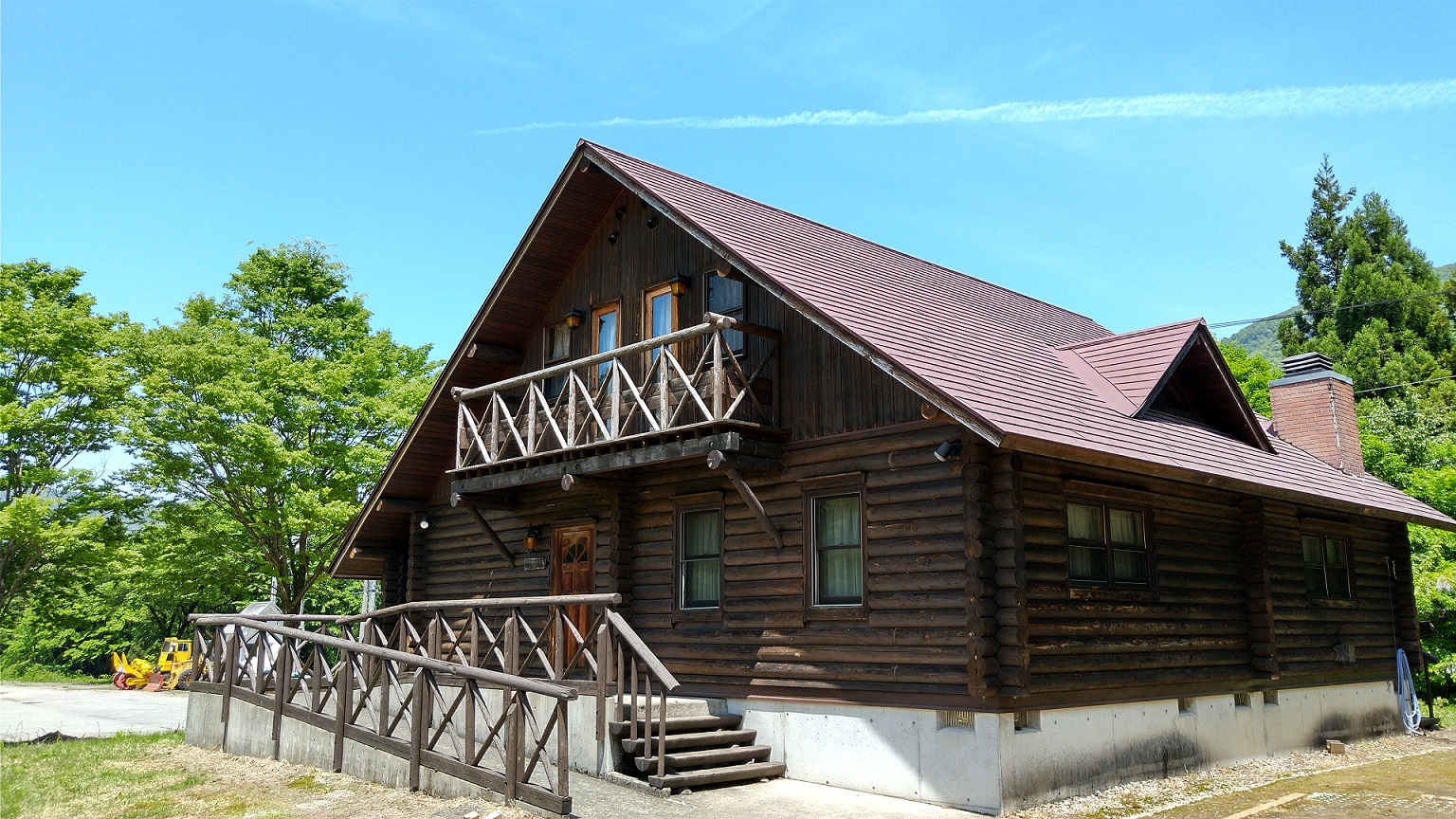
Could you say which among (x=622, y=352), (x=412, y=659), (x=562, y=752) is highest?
(x=622, y=352)

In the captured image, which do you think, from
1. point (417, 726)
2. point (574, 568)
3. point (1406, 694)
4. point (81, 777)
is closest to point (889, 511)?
point (417, 726)

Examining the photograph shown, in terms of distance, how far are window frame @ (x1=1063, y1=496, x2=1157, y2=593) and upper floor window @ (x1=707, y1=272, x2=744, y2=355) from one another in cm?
463

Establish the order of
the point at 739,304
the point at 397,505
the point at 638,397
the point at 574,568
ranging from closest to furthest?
1. the point at 638,397
2. the point at 739,304
3. the point at 574,568
4. the point at 397,505

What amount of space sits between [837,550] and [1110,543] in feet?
10.5

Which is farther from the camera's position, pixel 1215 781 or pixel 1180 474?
pixel 1215 781

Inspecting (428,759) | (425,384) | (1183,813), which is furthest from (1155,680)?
(425,384)

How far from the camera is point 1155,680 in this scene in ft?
42.9

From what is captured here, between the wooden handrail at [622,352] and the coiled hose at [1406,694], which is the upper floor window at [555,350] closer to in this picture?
the wooden handrail at [622,352]

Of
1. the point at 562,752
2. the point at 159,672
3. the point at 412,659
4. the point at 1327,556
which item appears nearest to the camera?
the point at 562,752

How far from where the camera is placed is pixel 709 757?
12.0m

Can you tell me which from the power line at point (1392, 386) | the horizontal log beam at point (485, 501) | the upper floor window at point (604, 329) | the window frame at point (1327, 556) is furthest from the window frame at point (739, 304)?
the power line at point (1392, 386)

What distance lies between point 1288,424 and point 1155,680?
10020 mm

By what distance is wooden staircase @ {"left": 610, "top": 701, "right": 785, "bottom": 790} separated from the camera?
1140 centimetres

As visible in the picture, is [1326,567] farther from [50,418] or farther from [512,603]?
[50,418]
